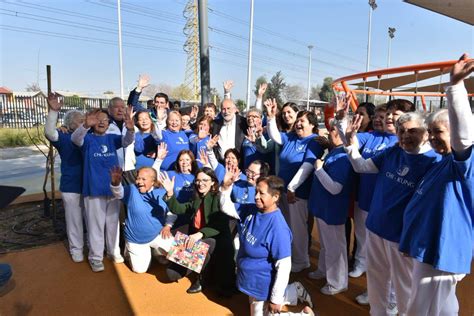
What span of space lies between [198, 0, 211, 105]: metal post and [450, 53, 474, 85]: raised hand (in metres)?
→ 3.90

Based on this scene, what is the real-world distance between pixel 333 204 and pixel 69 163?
2.93m

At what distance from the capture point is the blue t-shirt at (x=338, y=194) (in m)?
3.04

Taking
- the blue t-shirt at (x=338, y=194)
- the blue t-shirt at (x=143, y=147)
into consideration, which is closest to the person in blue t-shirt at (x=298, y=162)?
the blue t-shirt at (x=338, y=194)

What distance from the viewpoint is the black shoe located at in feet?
10.9

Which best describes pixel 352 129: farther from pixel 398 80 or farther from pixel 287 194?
pixel 398 80

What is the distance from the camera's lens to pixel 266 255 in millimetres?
2641

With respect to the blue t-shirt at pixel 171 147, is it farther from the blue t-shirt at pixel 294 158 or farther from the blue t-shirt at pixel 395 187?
the blue t-shirt at pixel 395 187

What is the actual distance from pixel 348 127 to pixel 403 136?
47cm

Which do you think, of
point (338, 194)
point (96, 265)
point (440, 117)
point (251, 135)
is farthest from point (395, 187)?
point (96, 265)

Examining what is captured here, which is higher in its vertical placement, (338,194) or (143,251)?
(338,194)

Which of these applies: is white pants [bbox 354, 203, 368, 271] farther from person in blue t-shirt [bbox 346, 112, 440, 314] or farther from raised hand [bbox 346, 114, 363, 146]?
raised hand [bbox 346, 114, 363, 146]

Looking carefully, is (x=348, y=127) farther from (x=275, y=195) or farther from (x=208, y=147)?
(x=208, y=147)

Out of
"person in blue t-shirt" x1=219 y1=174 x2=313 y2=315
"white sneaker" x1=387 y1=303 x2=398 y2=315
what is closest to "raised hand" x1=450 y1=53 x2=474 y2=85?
"person in blue t-shirt" x1=219 y1=174 x2=313 y2=315

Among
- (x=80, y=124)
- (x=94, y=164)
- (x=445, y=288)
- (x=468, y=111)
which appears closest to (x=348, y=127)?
(x=468, y=111)
